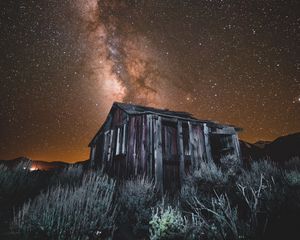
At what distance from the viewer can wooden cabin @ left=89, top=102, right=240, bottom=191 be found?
8.40m

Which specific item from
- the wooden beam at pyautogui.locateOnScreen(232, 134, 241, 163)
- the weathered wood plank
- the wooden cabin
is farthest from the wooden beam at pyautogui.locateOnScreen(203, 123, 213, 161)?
the wooden beam at pyautogui.locateOnScreen(232, 134, 241, 163)

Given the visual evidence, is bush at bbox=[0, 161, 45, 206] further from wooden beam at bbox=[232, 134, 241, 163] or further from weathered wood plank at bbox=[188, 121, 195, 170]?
wooden beam at bbox=[232, 134, 241, 163]

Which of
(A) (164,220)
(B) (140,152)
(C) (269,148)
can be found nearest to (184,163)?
(B) (140,152)

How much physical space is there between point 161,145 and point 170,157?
743 mm

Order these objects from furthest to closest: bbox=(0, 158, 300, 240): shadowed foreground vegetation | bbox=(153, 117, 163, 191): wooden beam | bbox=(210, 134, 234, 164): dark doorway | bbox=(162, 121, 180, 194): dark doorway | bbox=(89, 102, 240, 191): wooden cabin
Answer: bbox=(210, 134, 234, 164): dark doorway → bbox=(89, 102, 240, 191): wooden cabin → bbox=(162, 121, 180, 194): dark doorway → bbox=(153, 117, 163, 191): wooden beam → bbox=(0, 158, 300, 240): shadowed foreground vegetation

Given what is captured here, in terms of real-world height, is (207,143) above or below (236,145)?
below

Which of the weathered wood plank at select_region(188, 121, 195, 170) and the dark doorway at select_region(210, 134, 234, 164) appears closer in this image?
the weathered wood plank at select_region(188, 121, 195, 170)

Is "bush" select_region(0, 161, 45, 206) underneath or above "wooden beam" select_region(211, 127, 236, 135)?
underneath

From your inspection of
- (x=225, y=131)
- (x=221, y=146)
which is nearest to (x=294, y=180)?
(x=225, y=131)

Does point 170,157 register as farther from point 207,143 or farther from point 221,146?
point 221,146

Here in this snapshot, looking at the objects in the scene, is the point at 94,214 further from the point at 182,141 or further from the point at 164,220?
the point at 182,141

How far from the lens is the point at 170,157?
877 cm

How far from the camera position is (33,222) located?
2906 millimetres

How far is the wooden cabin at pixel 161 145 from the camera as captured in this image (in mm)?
8398
